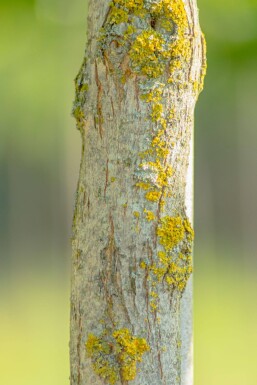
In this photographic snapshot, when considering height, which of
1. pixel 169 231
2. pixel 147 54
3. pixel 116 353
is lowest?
pixel 116 353

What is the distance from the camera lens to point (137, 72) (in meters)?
1.01

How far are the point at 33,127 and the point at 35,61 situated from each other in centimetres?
28

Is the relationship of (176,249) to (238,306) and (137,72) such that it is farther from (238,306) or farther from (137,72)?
(238,306)

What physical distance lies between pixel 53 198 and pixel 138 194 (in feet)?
7.09

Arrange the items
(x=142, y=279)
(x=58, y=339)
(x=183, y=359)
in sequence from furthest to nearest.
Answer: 1. (x=58, y=339)
2. (x=183, y=359)
3. (x=142, y=279)

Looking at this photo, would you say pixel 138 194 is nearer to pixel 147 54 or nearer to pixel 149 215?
pixel 149 215

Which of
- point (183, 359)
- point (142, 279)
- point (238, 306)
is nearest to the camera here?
point (142, 279)

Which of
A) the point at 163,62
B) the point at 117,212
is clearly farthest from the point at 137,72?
the point at 117,212

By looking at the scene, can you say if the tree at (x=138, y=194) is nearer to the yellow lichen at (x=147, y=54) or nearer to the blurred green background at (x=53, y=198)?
the yellow lichen at (x=147, y=54)

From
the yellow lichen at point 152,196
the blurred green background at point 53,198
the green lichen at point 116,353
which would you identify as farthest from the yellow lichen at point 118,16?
the blurred green background at point 53,198

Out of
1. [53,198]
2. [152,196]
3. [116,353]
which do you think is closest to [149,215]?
[152,196]

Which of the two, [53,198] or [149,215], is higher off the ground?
[53,198]

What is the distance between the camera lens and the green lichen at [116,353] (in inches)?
39.6

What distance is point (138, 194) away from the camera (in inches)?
39.9
